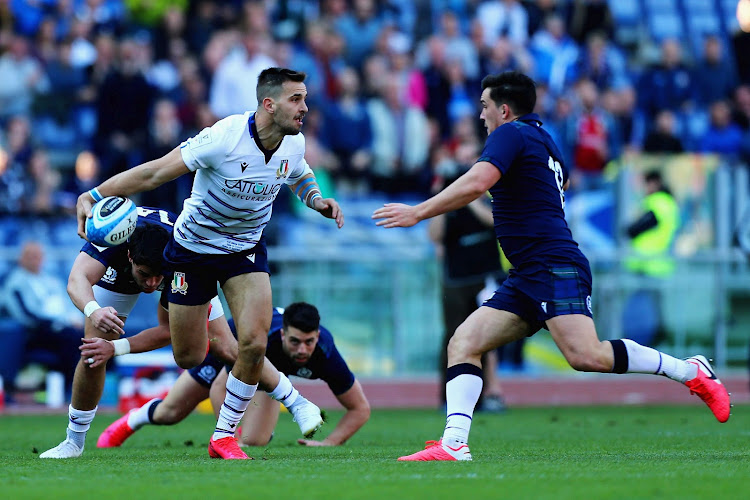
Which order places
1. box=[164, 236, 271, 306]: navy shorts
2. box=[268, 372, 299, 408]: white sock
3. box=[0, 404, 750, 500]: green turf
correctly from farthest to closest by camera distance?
1. box=[268, 372, 299, 408]: white sock
2. box=[164, 236, 271, 306]: navy shorts
3. box=[0, 404, 750, 500]: green turf

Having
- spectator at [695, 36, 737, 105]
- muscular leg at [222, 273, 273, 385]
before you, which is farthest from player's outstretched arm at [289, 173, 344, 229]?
spectator at [695, 36, 737, 105]

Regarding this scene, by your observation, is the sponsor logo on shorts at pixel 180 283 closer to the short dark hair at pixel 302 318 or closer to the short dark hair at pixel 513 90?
the short dark hair at pixel 302 318

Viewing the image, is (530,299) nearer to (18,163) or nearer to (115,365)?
(115,365)

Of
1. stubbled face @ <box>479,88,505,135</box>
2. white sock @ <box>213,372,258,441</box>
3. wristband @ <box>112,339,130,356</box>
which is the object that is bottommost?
white sock @ <box>213,372,258,441</box>

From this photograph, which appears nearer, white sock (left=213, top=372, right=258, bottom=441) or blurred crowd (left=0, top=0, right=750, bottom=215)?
white sock (left=213, top=372, right=258, bottom=441)

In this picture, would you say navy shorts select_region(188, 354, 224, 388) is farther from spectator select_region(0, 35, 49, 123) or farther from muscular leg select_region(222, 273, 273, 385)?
spectator select_region(0, 35, 49, 123)

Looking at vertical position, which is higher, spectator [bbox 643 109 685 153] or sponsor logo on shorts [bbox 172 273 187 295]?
spectator [bbox 643 109 685 153]

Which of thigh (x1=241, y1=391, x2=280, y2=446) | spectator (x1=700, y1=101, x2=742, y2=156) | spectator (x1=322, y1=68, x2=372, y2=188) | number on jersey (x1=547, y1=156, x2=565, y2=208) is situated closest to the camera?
number on jersey (x1=547, y1=156, x2=565, y2=208)

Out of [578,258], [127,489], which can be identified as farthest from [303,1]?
[127,489]

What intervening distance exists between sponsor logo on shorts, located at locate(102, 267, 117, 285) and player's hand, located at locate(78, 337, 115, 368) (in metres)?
0.67

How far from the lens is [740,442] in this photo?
9.60 metres

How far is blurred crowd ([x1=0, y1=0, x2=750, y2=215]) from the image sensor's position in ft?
56.9

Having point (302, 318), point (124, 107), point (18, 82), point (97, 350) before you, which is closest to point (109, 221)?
point (97, 350)

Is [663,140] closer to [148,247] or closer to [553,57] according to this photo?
[553,57]
